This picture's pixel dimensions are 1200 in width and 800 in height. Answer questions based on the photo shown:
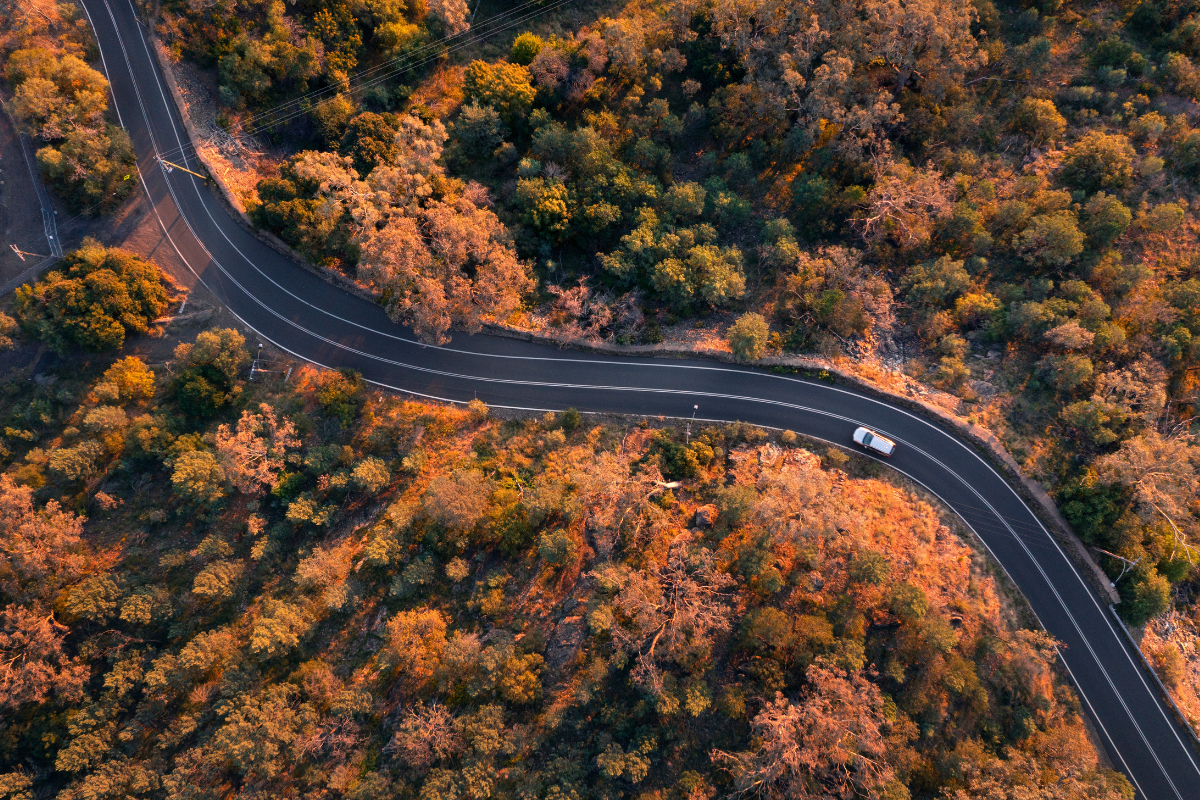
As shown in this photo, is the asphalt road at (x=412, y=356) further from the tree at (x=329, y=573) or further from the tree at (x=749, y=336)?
the tree at (x=329, y=573)

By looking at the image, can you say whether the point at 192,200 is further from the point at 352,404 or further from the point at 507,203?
the point at 507,203

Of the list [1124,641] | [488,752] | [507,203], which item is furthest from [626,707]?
[507,203]

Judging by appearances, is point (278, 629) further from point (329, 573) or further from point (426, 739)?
point (426, 739)

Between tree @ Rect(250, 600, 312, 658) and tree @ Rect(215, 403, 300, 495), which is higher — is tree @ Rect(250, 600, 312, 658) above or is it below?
below

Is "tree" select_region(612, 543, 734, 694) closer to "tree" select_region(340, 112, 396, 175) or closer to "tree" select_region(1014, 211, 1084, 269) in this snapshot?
"tree" select_region(1014, 211, 1084, 269)

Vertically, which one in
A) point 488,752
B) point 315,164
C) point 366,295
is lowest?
point 488,752

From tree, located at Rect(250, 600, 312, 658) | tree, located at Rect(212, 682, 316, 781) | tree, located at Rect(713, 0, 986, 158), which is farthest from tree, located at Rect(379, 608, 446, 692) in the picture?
tree, located at Rect(713, 0, 986, 158)
